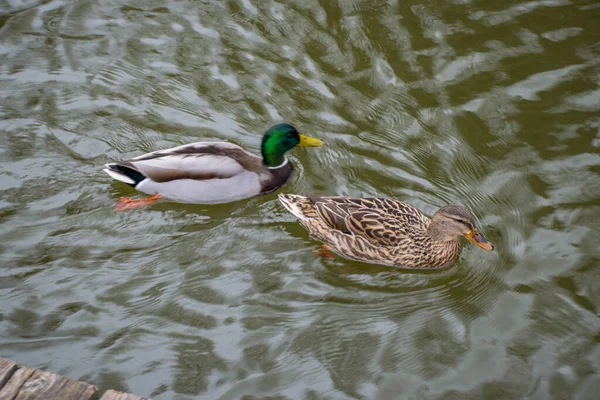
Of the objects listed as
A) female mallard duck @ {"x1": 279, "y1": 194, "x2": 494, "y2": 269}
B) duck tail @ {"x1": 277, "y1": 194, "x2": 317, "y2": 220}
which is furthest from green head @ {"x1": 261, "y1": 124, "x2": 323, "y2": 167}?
female mallard duck @ {"x1": 279, "y1": 194, "x2": 494, "y2": 269}

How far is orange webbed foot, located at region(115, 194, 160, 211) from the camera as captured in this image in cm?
661

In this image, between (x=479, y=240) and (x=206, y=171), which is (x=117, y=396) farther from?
(x=479, y=240)

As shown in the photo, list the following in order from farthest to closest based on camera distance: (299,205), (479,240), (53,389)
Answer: (299,205) < (479,240) < (53,389)

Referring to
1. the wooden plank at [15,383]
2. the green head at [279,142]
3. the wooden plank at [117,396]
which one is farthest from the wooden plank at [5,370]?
the green head at [279,142]

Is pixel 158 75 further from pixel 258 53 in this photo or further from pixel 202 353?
pixel 202 353

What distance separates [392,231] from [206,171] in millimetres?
1902

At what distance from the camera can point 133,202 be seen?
6664 mm

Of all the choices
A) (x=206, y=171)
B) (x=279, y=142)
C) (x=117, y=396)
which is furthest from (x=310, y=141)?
(x=117, y=396)

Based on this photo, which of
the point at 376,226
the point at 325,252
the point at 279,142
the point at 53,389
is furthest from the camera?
the point at 279,142

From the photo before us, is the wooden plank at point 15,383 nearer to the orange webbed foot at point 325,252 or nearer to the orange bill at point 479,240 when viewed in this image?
the orange webbed foot at point 325,252

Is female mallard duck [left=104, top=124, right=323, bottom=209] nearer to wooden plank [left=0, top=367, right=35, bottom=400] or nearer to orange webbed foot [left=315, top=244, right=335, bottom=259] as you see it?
orange webbed foot [left=315, top=244, right=335, bottom=259]

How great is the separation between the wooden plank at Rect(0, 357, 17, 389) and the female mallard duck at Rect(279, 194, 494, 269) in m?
2.96

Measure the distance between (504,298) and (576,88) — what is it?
3378mm

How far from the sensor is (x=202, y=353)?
5230 millimetres
